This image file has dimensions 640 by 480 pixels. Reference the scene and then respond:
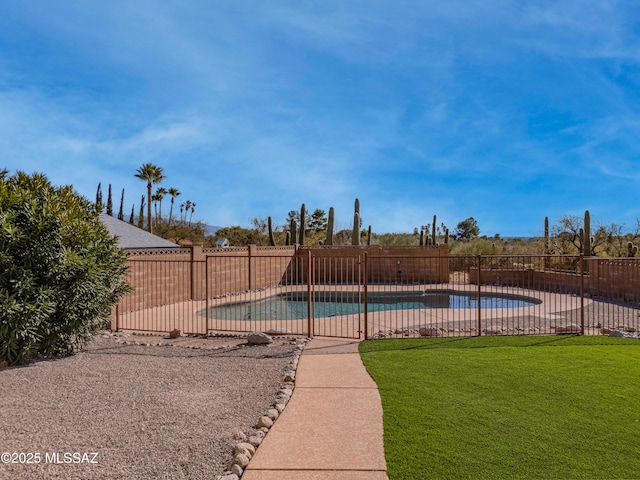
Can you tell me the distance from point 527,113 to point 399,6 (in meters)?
8.52

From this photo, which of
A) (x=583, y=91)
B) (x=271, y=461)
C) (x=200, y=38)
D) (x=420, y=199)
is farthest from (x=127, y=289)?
(x=420, y=199)

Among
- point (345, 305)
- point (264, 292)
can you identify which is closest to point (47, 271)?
point (345, 305)

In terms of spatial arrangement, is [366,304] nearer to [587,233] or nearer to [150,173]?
[587,233]

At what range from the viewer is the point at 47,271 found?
6.45m

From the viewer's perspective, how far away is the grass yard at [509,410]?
3.17 m

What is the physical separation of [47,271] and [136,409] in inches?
126

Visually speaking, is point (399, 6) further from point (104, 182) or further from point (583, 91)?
point (104, 182)

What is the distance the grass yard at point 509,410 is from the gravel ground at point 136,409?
153cm

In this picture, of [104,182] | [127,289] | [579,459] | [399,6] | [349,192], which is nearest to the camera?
[579,459]

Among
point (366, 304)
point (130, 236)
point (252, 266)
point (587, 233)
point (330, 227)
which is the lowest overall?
point (366, 304)

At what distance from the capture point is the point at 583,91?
13547 mm

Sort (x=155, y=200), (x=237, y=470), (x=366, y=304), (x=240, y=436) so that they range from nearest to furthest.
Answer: (x=237, y=470), (x=240, y=436), (x=366, y=304), (x=155, y=200)

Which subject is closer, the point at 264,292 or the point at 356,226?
the point at 264,292

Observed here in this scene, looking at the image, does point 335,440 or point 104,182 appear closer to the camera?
point 335,440
